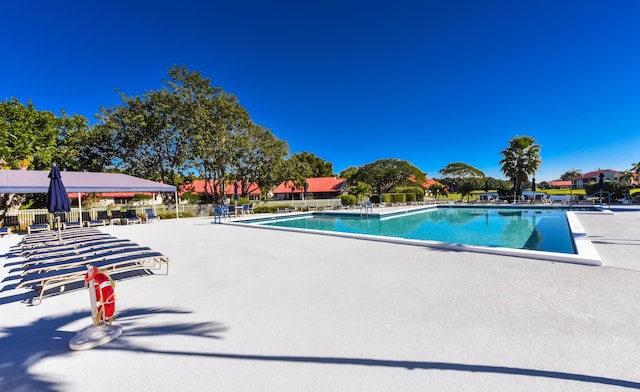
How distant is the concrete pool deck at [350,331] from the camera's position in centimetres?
210

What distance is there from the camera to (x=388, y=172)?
135 feet

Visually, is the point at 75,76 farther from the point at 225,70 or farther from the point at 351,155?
the point at 351,155

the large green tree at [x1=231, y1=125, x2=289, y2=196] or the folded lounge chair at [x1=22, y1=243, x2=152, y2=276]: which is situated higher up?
the large green tree at [x1=231, y1=125, x2=289, y2=196]

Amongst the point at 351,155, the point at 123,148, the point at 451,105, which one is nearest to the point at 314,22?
the point at 451,105

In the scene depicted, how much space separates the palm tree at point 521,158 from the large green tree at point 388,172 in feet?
50.2

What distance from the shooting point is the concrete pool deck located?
210 centimetres

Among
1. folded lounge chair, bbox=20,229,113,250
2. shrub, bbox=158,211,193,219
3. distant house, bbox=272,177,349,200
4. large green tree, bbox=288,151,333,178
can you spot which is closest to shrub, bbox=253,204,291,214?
shrub, bbox=158,211,193,219

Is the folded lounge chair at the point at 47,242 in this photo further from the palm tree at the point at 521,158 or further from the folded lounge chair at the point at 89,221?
the palm tree at the point at 521,158

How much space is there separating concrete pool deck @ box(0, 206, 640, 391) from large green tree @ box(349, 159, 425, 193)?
1411 inches

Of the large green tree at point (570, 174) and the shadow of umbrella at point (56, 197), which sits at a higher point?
the large green tree at point (570, 174)

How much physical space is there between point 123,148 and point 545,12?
1163 inches

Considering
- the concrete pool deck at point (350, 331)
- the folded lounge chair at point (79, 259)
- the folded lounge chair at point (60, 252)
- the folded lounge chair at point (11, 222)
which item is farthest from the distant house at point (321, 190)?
the concrete pool deck at point (350, 331)

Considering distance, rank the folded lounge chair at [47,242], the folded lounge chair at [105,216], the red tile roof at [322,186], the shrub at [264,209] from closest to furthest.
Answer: the folded lounge chair at [47,242] < the folded lounge chair at [105,216] < the shrub at [264,209] < the red tile roof at [322,186]

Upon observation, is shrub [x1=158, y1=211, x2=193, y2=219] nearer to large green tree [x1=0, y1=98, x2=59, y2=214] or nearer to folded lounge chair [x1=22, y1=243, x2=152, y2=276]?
large green tree [x1=0, y1=98, x2=59, y2=214]
